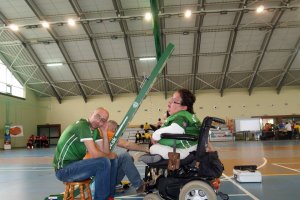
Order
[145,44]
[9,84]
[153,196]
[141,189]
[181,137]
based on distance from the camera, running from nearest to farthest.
Result: [181,137]
[153,196]
[141,189]
[145,44]
[9,84]

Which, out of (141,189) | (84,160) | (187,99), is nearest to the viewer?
(84,160)

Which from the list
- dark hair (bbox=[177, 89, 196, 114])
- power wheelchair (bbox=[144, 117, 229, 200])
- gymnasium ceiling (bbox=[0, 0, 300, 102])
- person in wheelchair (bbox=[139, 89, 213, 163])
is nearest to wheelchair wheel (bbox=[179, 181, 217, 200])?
power wheelchair (bbox=[144, 117, 229, 200])

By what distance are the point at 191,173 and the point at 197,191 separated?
0.25 m

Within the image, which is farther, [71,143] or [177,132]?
[71,143]

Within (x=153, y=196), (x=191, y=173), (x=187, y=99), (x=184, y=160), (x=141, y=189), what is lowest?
(x=141, y=189)

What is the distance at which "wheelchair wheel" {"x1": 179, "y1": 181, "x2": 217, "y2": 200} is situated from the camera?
341 centimetres

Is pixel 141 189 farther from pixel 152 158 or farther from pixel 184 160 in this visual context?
pixel 184 160

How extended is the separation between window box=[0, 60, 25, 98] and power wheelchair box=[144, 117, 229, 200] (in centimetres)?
2484

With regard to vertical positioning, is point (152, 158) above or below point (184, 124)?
below

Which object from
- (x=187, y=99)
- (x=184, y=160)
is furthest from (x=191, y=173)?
(x=187, y=99)

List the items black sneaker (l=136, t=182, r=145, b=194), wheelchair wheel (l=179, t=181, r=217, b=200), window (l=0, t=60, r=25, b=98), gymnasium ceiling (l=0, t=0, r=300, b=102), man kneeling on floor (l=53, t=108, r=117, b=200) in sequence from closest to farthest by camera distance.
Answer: wheelchair wheel (l=179, t=181, r=217, b=200), man kneeling on floor (l=53, t=108, r=117, b=200), black sneaker (l=136, t=182, r=145, b=194), gymnasium ceiling (l=0, t=0, r=300, b=102), window (l=0, t=60, r=25, b=98)

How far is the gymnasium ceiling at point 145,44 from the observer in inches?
834

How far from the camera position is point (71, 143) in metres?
3.91

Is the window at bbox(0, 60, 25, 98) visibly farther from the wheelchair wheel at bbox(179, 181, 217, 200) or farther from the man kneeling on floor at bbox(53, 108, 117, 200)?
the wheelchair wheel at bbox(179, 181, 217, 200)
